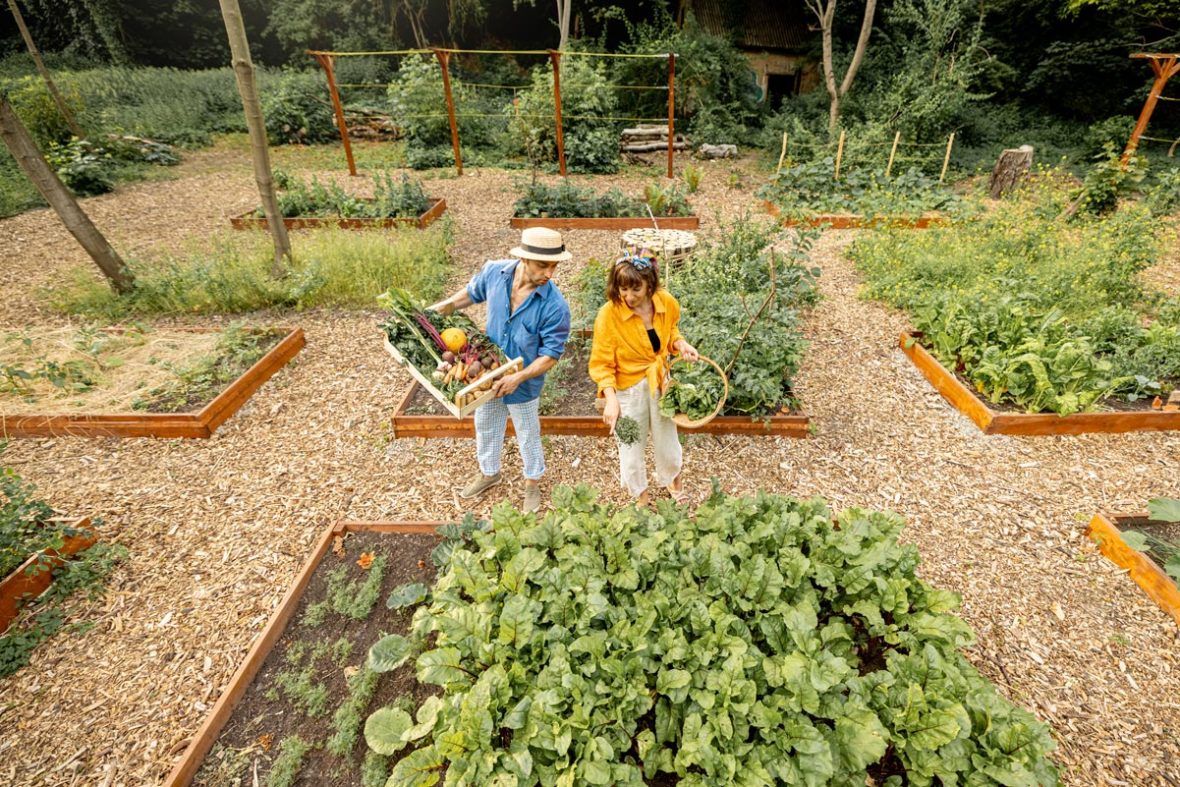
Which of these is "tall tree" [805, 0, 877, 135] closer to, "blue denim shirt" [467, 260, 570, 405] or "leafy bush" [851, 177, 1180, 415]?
"leafy bush" [851, 177, 1180, 415]

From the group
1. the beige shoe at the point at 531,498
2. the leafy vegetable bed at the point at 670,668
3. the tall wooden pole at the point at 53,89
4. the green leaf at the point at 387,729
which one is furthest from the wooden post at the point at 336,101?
the green leaf at the point at 387,729

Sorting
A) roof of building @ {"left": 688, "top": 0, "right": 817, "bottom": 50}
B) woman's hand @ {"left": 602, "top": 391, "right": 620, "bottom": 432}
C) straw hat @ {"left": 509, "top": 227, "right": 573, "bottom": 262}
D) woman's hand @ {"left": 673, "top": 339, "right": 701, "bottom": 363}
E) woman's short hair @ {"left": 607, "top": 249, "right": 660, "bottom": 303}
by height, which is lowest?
woman's hand @ {"left": 602, "top": 391, "right": 620, "bottom": 432}

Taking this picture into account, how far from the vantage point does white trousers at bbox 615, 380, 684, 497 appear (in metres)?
3.38

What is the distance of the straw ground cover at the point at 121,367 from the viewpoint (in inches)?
183

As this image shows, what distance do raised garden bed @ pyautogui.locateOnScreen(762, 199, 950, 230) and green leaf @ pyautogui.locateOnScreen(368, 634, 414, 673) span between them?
769cm

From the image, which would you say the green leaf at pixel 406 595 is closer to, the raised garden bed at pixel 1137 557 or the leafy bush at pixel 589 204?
the raised garden bed at pixel 1137 557

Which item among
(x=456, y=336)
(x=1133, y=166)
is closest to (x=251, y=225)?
(x=456, y=336)

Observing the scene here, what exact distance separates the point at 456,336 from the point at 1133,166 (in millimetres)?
9852

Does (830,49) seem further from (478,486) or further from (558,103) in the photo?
(478,486)

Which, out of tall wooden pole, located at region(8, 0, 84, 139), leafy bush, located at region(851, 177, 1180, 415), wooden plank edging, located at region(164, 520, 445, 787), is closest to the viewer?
wooden plank edging, located at region(164, 520, 445, 787)

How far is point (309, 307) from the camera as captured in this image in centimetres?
652

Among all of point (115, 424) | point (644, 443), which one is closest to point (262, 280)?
point (115, 424)

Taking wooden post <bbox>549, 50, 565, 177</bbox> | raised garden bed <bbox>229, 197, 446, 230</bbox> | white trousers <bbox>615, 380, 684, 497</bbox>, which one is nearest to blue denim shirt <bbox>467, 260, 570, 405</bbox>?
white trousers <bbox>615, 380, 684, 497</bbox>

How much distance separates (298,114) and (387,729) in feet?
55.5
